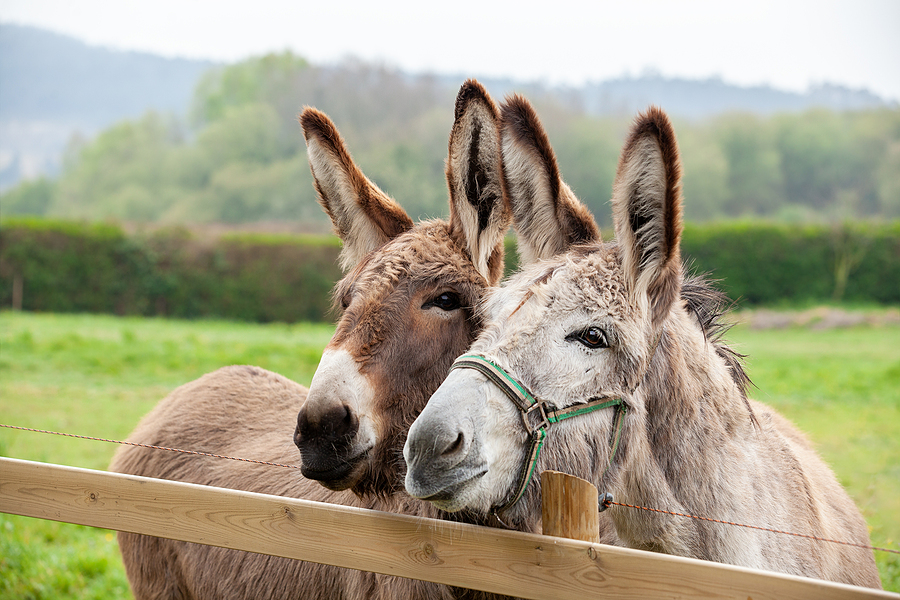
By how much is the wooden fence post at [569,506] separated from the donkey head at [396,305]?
66 centimetres

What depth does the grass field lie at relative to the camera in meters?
5.30

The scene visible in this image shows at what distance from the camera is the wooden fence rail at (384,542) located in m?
1.60

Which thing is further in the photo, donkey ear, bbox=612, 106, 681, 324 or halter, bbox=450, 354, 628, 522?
donkey ear, bbox=612, 106, 681, 324

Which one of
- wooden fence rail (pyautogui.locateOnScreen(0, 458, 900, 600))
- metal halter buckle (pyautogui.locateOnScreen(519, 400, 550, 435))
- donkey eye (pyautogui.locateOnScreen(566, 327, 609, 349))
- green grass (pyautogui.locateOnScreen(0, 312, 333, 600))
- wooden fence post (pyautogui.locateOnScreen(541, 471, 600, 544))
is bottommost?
green grass (pyautogui.locateOnScreen(0, 312, 333, 600))

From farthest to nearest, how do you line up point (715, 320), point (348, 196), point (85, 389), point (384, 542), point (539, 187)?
point (85, 389) < point (348, 196) < point (715, 320) < point (539, 187) < point (384, 542)

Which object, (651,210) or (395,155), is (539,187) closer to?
(651,210)

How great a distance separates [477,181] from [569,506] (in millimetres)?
1386

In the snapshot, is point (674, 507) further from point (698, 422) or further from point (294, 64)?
point (294, 64)

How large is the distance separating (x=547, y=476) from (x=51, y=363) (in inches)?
Answer: 599

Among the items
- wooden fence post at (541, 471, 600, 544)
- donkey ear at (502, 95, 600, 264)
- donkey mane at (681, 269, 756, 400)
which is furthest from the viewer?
donkey mane at (681, 269, 756, 400)

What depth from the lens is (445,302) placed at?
7.91 feet

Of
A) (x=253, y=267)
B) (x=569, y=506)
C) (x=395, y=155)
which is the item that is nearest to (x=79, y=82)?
(x=395, y=155)

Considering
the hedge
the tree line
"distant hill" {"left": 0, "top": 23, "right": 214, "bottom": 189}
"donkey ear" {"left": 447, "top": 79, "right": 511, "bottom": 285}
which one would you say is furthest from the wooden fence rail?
"distant hill" {"left": 0, "top": 23, "right": 214, "bottom": 189}

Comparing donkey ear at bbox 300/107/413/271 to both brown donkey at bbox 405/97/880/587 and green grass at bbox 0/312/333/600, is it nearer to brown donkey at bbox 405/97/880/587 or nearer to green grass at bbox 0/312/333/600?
brown donkey at bbox 405/97/880/587
